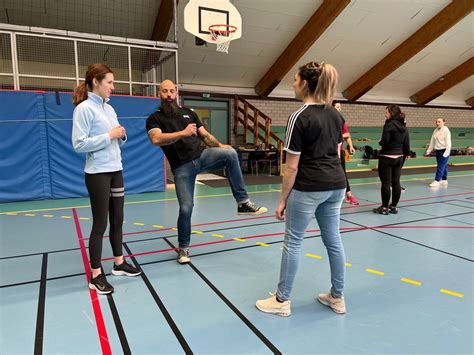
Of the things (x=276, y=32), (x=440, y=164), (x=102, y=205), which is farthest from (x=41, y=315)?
(x=276, y=32)

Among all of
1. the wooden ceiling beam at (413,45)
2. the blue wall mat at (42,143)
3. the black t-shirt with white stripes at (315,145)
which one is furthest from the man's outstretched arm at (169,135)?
Answer: the wooden ceiling beam at (413,45)

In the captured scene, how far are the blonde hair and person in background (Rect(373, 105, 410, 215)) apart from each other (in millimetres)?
3276

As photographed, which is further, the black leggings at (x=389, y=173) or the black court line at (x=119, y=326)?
the black leggings at (x=389, y=173)

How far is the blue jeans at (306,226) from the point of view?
2047 millimetres

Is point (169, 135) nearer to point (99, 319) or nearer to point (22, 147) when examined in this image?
point (99, 319)

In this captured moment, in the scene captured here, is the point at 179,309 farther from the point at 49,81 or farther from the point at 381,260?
the point at 49,81

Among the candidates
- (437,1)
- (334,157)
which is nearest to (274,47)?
(437,1)

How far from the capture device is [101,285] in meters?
2.61

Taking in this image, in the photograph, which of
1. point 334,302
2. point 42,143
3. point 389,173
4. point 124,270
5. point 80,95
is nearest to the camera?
point 334,302

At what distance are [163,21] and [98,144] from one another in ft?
25.1

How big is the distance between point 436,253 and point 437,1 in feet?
33.1

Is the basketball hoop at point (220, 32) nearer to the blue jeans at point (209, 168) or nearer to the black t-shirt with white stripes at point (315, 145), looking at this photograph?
the blue jeans at point (209, 168)

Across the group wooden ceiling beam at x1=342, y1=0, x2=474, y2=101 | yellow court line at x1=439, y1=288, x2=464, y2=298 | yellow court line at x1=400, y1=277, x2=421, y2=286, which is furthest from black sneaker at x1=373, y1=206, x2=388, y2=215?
wooden ceiling beam at x1=342, y1=0, x2=474, y2=101

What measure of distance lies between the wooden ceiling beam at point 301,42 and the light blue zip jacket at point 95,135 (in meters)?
8.65
